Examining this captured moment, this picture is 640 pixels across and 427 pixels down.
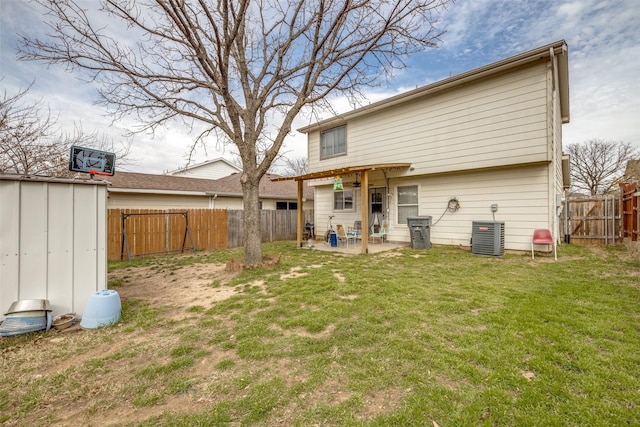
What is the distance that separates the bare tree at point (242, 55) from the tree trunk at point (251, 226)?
2cm

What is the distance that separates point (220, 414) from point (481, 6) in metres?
9.76

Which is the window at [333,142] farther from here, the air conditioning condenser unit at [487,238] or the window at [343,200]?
the air conditioning condenser unit at [487,238]

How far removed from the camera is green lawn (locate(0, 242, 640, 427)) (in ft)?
6.02

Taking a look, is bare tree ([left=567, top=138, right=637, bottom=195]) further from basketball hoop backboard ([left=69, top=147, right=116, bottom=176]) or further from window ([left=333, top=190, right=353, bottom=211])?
basketball hoop backboard ([left=69, top=147, right=116, bottom=176])

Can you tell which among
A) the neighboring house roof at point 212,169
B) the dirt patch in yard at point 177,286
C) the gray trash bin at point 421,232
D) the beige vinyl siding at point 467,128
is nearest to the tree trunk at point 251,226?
the dirt patch in yard at point 177,286

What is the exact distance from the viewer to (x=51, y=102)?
693 centimetres

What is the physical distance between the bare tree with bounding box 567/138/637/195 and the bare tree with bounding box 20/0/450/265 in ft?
84.7

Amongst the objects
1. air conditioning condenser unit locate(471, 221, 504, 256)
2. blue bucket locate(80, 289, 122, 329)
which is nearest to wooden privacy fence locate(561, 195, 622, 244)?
air conditioning condenser unit locate(471, 221, 504, 256)

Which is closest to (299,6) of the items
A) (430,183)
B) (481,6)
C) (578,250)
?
(481,6)

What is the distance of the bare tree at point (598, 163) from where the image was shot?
839 inches

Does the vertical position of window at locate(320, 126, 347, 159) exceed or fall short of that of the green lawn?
it exceeds it

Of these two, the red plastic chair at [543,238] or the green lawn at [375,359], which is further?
the red plastic chair at [543,238]

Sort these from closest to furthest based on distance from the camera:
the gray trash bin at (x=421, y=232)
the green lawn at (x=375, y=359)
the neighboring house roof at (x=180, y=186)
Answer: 1. the green lawn at (x=375, y=359)
2. the gray trash bin at (x=421, y=232)
3. the neighboring house roof at (x=180, y=186)

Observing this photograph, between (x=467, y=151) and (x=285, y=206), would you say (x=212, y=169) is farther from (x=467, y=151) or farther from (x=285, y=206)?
(x=467, y=151)
